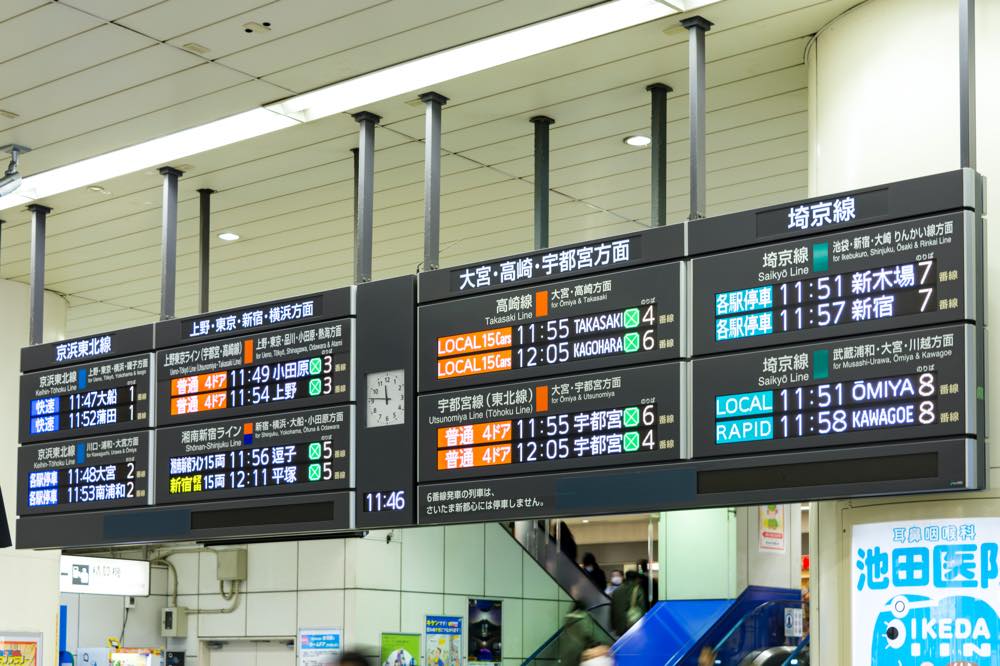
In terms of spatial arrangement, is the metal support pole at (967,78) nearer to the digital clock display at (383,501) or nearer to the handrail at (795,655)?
the digital clock display at (383,501)

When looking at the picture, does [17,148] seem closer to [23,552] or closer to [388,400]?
[388,400]

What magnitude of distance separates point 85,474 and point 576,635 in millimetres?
A: 7535

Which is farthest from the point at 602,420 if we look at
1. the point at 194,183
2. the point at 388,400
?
the point at 194,183

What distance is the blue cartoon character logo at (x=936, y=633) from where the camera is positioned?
5586 millimetres

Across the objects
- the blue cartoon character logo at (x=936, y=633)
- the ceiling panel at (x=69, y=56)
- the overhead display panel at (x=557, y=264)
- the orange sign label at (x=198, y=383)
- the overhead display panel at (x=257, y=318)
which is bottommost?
the blue cartoon character logo at (x=936, y=633)

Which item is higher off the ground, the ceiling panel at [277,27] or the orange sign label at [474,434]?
the ceiling panel at [277,27]

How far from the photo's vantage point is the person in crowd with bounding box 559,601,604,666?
12.9m

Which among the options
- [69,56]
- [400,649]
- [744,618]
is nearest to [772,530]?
[744,618]

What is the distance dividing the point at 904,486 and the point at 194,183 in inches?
205

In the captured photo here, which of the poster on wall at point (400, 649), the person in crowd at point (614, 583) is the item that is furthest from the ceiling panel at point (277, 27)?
the person in crowd at point (614, 583)

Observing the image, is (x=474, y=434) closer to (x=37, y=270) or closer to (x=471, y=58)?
(x=471, y=58)

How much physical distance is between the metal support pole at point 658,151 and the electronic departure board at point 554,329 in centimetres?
55

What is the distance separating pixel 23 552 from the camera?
1038cm

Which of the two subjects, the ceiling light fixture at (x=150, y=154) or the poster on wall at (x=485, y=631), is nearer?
the ceiling light fixture at (x=150, y=154)
